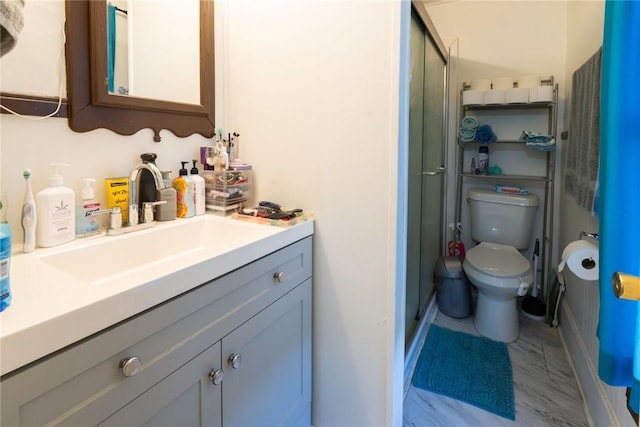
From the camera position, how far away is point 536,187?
7.81 feet

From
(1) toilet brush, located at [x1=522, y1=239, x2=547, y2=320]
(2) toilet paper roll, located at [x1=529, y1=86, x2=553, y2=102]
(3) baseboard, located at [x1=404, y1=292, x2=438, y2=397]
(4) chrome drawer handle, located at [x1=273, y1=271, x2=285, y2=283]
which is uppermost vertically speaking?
(2) toilet paper roll, located at [x1=529, y1=86, x2=553, y2=102]

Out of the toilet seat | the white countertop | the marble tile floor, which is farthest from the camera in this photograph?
the toilet seat

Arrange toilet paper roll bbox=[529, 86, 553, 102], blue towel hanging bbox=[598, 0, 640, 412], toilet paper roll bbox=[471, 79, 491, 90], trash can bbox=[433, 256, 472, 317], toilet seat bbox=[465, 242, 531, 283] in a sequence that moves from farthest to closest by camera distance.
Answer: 1. toilet paper roll bbox=[471, 79, 491, 90]
2. trash can bbox=[433, 256, 472, 317]
3. toilet paper roll bbox=[529, 86, 553, 102]
4. toilet seat bbox=[465, 242, 531, 283]
5. blue towel hanging bbox=[598, 0, 640, 412]

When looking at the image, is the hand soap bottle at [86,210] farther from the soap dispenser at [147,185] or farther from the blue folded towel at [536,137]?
the blue folded towel at [536,137]

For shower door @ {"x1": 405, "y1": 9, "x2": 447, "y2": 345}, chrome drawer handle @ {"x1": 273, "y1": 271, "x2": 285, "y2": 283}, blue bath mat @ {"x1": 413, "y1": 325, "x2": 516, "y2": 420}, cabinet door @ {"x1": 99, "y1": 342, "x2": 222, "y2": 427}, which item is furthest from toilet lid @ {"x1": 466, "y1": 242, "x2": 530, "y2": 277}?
cabinet door @ {"x1": 99, "y1": 342, "x2": 222, "y2": 427}

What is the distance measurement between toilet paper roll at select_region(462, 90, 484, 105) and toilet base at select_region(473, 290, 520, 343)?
1250 millimetres

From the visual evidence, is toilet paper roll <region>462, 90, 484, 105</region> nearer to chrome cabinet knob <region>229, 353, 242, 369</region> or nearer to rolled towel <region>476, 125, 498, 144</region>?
rolled towel <region>476, 125, 498, 144</region>

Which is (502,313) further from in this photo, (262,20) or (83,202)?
(83,202)

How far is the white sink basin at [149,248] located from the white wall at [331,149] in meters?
0.19

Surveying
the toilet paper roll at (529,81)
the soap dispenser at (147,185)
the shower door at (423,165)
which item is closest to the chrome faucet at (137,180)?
the soap dispenser at (147,185)

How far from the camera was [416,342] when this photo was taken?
1907 millimetres

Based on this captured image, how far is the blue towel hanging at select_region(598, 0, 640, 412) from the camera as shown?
0.75 m

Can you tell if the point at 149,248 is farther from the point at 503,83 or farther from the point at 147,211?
the point at 503,83

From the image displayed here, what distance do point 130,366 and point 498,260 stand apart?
79.0 inches
